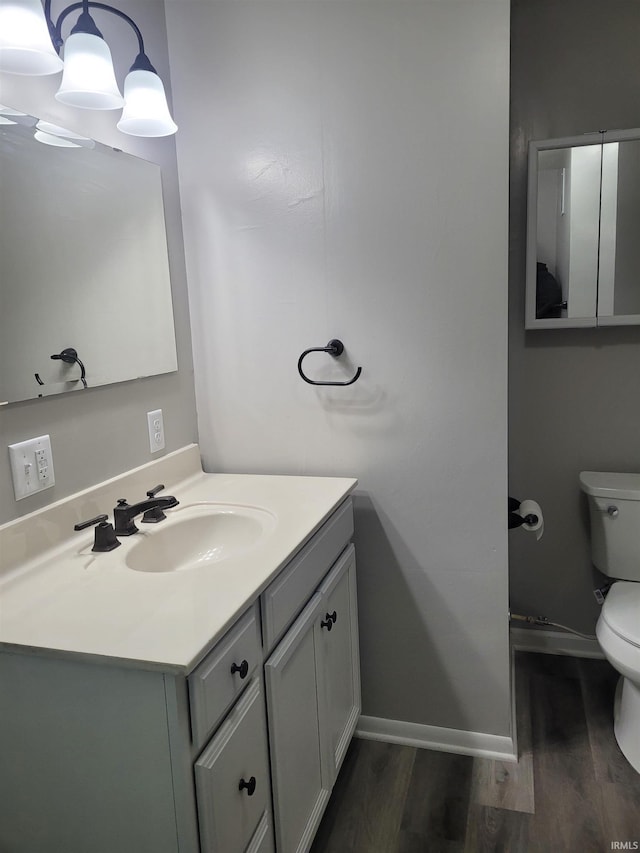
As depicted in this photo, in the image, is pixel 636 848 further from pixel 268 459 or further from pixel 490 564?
pixel 268 459

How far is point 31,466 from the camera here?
4.24 ft

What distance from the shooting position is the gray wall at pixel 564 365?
1995mm

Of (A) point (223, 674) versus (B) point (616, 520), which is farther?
(B) point (616, 520)

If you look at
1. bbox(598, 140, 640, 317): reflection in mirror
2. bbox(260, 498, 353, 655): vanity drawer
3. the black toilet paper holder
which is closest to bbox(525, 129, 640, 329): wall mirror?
bbox(598, 140, 640, 317): reflection in mirror

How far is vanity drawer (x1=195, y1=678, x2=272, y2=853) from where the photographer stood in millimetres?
979

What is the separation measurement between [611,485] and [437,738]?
39.5 inches

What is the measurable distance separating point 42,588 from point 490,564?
3.96 feet

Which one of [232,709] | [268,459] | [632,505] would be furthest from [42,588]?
[632,505]

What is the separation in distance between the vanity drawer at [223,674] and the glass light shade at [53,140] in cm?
107

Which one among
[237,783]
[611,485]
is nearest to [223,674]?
[237,783]

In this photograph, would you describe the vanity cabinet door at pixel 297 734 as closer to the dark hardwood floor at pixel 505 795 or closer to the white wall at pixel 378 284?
the dark hardwood floor at pixel 505 795

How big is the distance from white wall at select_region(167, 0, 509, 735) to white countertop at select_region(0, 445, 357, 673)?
12.4 inches

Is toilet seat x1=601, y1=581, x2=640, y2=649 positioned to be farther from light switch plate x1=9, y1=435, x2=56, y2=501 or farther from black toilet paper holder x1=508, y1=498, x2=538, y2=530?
light switch plate x1=9, y1=435, x2=56, y2=501

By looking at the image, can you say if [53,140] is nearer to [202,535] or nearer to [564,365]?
[202,535]
